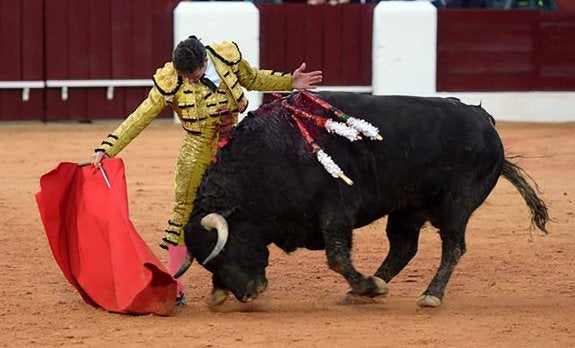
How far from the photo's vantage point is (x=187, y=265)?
5969 millimetres

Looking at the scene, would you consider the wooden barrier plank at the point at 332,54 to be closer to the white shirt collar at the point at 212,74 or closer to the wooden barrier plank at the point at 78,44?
the wooden barrier plank at the point at 78,44

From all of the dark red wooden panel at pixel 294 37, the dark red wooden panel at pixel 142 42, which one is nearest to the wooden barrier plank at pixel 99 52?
the dark red wooden panel at pixel 142 42

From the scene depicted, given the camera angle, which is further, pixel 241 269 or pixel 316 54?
pixel 316 54

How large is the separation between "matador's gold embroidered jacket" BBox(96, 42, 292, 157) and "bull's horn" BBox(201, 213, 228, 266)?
467 millimetres

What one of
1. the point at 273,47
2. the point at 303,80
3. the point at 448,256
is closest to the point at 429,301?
the point at 448,256

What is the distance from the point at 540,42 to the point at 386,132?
7.62 metres

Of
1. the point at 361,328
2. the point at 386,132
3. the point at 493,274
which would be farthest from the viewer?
the point at 493,274

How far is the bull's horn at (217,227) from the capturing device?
584cm

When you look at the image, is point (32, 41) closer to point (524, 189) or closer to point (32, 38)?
point (32, 38)

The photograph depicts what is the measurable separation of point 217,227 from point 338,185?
57cm

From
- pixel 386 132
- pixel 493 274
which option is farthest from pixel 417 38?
pixel 386 132

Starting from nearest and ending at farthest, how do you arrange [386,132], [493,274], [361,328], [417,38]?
[361,328], [386,132], [493,274], [417,38]

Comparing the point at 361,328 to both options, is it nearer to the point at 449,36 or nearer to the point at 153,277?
the point at 153,277

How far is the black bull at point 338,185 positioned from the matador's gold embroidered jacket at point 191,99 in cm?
14
